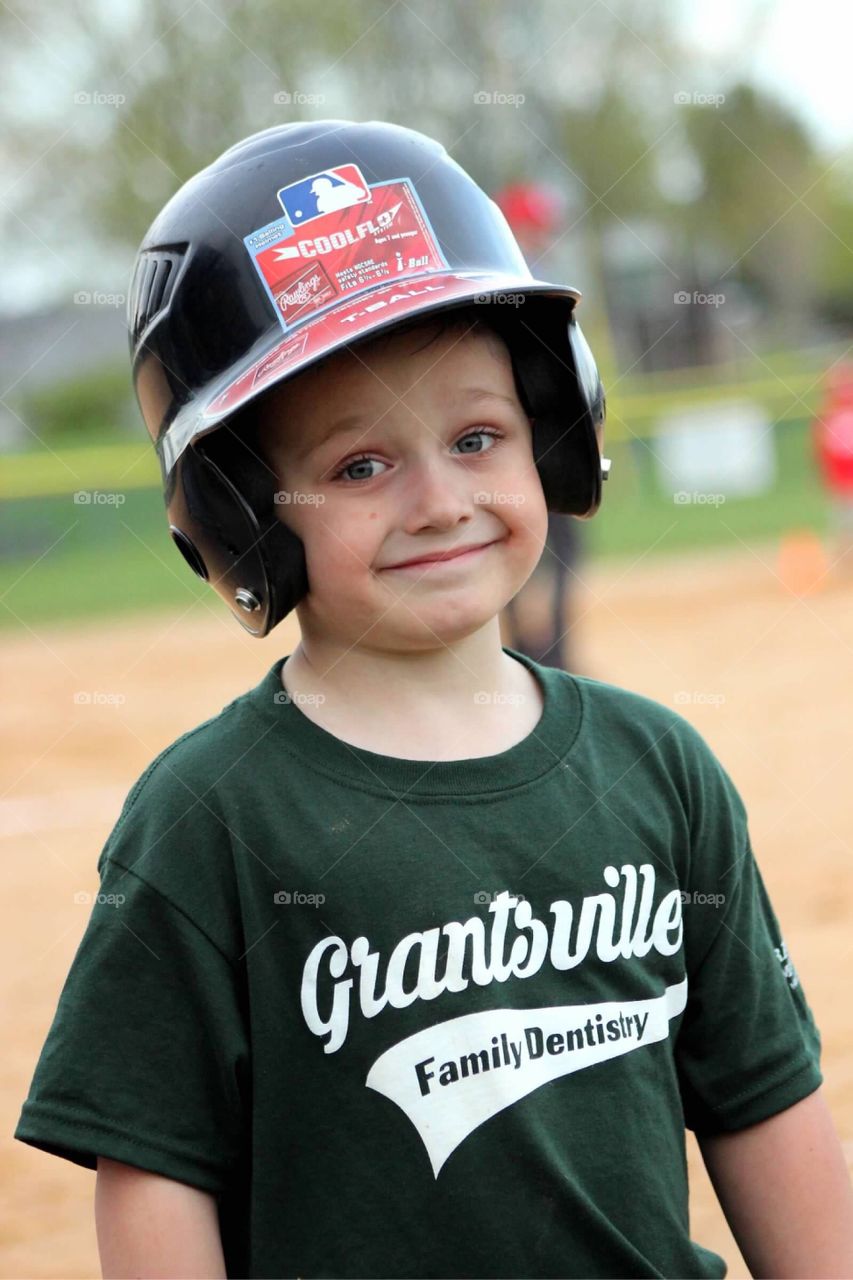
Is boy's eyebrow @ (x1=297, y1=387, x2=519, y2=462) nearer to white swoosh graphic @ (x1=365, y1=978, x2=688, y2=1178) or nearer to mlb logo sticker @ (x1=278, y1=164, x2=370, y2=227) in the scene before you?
mlb logo sticker @ (x1=278, y1=164, x2=370, y2=227)

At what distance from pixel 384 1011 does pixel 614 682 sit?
6.82 meters

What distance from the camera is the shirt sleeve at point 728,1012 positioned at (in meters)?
1.56

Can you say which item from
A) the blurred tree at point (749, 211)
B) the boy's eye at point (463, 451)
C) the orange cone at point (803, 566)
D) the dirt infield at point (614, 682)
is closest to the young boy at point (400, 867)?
the boy's eye at point (463, 451)

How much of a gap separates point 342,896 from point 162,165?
31703 mm

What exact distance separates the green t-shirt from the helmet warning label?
1.31 feet

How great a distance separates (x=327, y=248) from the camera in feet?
5.07

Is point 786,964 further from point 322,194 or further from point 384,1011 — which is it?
point 322,194

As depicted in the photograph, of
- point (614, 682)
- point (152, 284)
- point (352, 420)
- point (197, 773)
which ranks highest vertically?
point (152, 284)

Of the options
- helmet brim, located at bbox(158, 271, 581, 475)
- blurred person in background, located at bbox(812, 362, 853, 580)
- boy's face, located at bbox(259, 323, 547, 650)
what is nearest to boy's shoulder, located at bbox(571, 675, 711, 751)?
boy's face, located at bbox(259, 323, 547, 650)

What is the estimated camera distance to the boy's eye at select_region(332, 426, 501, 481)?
1473 millimetres

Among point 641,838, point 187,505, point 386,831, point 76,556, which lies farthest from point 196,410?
point 76,556

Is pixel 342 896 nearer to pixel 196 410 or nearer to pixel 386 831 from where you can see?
pixel 386 831

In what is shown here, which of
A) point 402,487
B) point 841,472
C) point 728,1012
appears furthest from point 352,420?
point 841,472

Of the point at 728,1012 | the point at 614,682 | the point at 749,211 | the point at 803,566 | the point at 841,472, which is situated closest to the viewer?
the point at 728,1012
